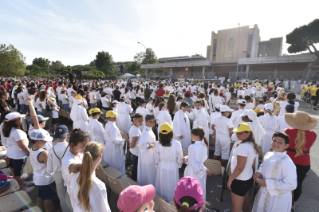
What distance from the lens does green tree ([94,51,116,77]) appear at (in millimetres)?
58188

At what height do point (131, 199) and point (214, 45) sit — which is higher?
point (214, 45)

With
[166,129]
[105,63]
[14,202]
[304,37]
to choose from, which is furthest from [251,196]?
[105,63]

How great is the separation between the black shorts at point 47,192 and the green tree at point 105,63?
5818 centimetres

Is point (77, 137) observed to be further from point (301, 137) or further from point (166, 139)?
point (301, 137)

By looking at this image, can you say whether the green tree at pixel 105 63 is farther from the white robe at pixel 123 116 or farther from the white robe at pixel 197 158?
the white robe at pixel 197 158

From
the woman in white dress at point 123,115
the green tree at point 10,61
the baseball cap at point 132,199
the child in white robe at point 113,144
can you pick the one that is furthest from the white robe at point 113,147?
the green tree at point 10,61

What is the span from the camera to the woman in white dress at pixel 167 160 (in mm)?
3012

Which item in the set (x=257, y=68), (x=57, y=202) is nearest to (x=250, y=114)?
(x=57, y=202)

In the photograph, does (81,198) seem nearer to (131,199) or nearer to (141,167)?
(131,199)

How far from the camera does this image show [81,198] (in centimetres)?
179

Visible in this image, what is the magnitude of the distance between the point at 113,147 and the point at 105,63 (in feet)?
197

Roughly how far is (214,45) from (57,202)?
48.6 meters

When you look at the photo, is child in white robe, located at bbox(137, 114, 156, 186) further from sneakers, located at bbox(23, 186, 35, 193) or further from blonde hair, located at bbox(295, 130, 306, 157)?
blonde hair, located at bbox(295, 130, 306, 157)

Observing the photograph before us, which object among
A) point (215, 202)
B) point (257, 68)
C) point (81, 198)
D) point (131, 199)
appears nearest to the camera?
point (131, 199)
